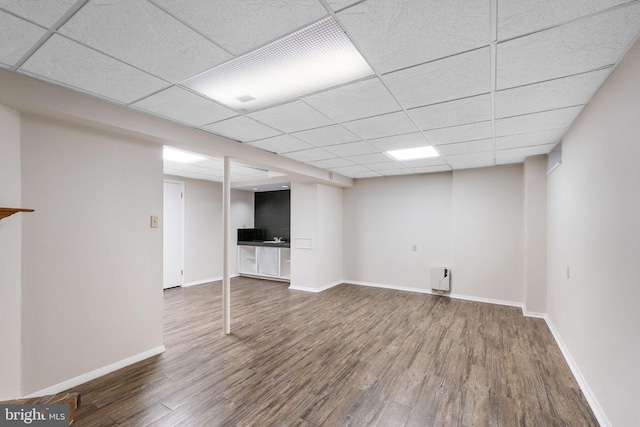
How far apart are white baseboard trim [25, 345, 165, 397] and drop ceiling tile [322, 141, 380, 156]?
10.5 feet

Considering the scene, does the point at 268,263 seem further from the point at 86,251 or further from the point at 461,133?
the point at 461,133

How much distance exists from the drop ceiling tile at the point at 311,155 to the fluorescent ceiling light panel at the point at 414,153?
93 centimetres

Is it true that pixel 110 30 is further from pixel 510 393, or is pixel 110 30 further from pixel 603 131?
pixel 510 393

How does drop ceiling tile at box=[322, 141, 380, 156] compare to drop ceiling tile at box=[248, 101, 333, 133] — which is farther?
drop ceiling tile at box=[322, 141, 380, 156]

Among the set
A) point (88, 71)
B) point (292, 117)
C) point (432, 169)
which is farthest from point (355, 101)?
point (432, 169)

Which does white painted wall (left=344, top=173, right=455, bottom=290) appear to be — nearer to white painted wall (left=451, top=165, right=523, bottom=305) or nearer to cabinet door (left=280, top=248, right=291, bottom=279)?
white painted wall (left=451, top=165, right=523, bottom=305)

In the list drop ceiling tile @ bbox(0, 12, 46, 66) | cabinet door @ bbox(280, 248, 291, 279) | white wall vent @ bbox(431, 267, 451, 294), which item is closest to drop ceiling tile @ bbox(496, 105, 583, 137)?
white wall vent @ bbox(431, 267, 451, 294)

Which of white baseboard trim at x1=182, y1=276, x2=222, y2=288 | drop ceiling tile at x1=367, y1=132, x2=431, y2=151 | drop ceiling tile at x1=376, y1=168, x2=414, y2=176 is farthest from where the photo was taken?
white baseboard trim at x1=182, y1=276, x2=222, y2=288

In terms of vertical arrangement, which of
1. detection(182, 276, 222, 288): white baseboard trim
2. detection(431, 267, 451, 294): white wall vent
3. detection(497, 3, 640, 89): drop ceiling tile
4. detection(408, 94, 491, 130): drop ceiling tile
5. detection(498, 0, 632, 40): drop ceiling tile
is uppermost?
detection(498, 0, 632, 40): drop ceiling tile

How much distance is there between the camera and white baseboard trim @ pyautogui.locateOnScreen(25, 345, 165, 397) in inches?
90.4

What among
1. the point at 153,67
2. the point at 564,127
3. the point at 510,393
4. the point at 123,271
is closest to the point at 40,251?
the point at 123,271

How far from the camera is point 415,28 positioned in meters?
1.48

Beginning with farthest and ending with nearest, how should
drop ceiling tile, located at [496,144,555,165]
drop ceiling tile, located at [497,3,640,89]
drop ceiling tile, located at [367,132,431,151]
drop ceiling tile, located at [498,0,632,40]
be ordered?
drop ceiling tile, located at [496,144,555,165], drop ceiling tile, located at [367,132,431,151], drop ceiling tile, located at [497,3,640,89], drop ceiling tile, located at [498,0,632,40]

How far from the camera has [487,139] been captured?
343 centimetres
